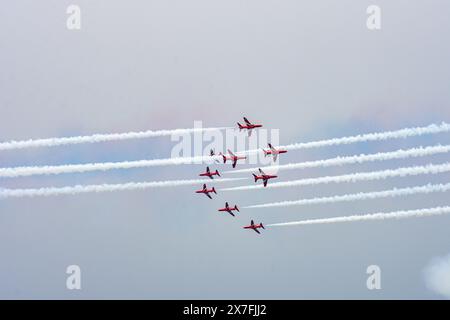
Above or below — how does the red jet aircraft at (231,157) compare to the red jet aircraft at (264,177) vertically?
above

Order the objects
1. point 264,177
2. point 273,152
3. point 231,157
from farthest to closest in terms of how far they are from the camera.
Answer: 1. point 231,157
2. point 264,177
3. point 273,152

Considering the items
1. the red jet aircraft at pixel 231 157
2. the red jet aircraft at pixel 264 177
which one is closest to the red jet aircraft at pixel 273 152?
the red jet aircraft at pixel 264 177

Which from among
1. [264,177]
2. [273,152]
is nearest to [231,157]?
[264,177]

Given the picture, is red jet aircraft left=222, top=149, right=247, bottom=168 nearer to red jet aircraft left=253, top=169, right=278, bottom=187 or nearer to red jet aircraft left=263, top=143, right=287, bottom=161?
red jet aircraft left=253, top=169, right=278, bottom=187

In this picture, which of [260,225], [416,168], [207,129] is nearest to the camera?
[416,168]

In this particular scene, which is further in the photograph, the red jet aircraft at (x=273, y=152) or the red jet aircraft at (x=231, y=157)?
the red jet aircraft at (x=231, y=157)

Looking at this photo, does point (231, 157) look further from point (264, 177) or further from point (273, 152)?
point (273, 152)

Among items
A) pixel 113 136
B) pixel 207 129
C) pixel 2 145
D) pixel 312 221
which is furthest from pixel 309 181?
pixel 2 145

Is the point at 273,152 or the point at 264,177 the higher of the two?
the point at 273,152

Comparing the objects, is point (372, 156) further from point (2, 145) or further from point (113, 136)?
point (2, 145)

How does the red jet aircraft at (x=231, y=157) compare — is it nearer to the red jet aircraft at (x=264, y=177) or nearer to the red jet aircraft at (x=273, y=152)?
the red jet aircraft at (x=264, y=177)

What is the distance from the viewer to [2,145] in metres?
133

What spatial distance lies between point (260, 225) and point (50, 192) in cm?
2709

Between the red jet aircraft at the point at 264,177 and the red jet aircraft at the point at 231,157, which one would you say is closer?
the red jet aircraft at the point at 264,177
